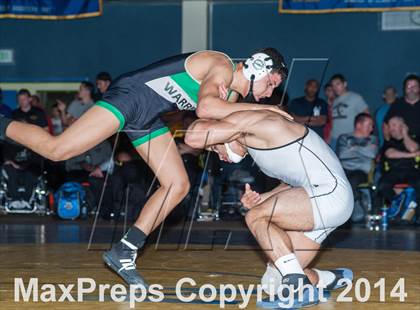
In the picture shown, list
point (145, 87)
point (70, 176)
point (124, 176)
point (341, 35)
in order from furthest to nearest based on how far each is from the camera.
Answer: point (341, 35) < point (70, 176) < point (124, 176) < point (145, 87)

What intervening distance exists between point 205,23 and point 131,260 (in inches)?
312

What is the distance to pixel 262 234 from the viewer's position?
530 centimetres

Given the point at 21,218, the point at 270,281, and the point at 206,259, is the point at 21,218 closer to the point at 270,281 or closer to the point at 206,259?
the point at 206,259

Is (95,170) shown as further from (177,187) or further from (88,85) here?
(177,187)

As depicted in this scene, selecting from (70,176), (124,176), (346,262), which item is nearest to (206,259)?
(346,262)

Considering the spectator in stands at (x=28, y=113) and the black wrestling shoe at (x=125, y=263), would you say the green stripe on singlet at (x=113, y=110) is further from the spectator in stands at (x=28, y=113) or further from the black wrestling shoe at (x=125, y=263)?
the spectator in stands at (x=28, y=113)

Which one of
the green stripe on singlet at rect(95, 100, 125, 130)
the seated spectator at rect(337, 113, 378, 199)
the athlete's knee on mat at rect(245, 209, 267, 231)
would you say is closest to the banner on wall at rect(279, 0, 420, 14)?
the seated spectator at rect(337, 113, 378, 199)

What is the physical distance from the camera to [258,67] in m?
5.70

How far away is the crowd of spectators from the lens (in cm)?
1090

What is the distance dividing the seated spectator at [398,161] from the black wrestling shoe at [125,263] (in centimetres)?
555

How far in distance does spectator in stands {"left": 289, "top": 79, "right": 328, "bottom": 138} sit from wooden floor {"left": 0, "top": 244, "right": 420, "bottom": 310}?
3.63m

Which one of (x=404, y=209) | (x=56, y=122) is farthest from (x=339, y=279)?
(x=56, y=122)

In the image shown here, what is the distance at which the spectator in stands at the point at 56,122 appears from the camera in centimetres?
1261

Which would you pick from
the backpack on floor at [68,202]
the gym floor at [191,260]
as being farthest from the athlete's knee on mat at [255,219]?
the backpack on floor at [68,202]
